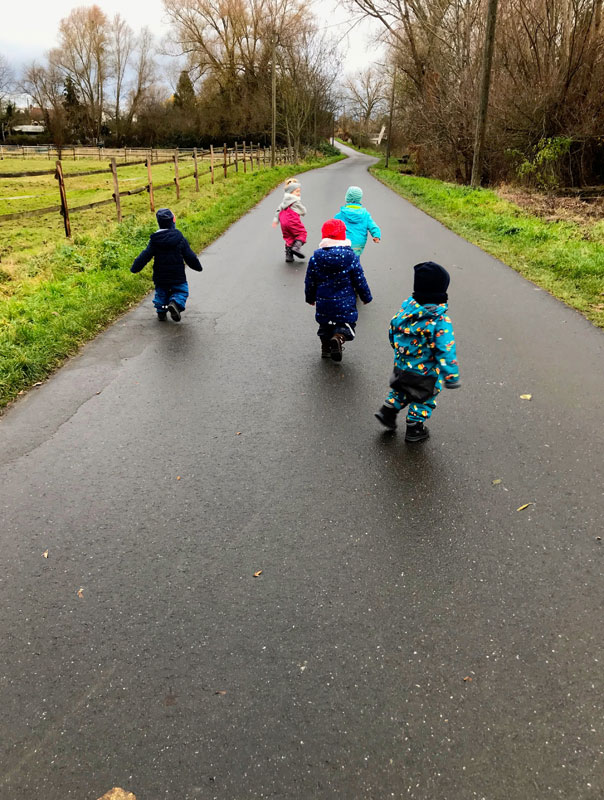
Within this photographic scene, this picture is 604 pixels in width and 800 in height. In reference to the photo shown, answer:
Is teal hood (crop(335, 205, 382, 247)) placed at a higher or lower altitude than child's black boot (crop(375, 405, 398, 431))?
higher

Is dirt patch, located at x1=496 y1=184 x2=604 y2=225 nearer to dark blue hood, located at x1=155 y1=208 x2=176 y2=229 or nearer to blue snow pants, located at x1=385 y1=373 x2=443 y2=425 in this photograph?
dark blue hood, located at x1=155 y1=208 x2=176 y2=229

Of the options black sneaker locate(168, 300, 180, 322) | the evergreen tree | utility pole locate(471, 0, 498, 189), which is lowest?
black sneaker locate(168, 300, 180, 322)

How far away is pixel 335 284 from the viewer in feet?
17.3

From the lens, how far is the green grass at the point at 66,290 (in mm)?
5309

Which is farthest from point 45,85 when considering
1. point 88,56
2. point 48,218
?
point 48,218

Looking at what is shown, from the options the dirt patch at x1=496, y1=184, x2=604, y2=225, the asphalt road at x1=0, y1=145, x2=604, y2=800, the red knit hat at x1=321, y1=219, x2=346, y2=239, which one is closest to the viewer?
the asphalt road at x1=0, y1=145, x2=604, y2=800

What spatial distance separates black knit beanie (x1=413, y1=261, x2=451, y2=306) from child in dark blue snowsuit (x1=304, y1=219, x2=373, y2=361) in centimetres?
160

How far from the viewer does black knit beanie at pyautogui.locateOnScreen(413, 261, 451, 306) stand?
3594 mm

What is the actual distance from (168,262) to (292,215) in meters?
3.70

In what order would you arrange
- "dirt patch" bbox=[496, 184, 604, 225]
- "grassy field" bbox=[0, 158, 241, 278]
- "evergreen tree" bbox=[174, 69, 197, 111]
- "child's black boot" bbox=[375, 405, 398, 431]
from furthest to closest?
"evergreen tree" bbox=[174, 69, 197, 111] < "dirt patch" bbox=[496, 184, 604, 225] < "grassy field" bbox=[0, 158, 241, 278] < "child's black boot" bbox=[375, 405, 398, 431]

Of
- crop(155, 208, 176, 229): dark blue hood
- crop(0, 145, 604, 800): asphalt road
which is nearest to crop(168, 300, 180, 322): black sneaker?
crop(155, 208, 176, 229): dark blue hood

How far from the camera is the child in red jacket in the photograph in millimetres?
9391

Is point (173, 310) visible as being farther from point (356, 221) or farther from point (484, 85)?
point (484, 85)

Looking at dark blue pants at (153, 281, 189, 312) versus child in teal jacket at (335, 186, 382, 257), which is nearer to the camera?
dark blue pants at (153, 281, 189, 312)
